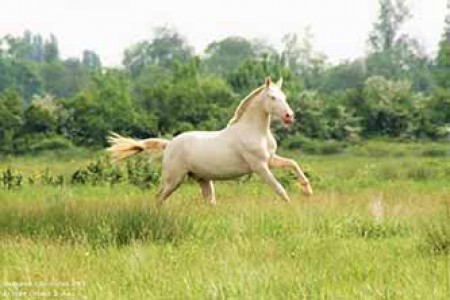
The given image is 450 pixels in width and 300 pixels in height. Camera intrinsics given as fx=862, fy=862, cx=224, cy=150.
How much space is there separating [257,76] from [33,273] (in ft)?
171

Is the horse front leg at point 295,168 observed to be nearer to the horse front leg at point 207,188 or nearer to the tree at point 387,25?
the horse front leg at point 207,188

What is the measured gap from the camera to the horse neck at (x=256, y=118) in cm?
1200

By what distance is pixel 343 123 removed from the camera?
5044 centimetres

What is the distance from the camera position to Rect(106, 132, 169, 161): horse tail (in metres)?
13.5

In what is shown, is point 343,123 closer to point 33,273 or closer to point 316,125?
point 316,125

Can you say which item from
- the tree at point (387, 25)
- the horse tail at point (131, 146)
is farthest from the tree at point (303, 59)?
the horse tail at point (131, 146)

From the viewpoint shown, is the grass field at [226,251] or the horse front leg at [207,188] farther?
the horse front leg at [207,188]

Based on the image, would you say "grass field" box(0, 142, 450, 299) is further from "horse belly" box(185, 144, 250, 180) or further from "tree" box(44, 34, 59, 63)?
"tree" box(44, 34, 59, 63)

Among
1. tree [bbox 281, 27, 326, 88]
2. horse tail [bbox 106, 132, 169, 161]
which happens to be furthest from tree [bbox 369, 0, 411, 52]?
horse tail [bbox 106, 132, 169, 161]

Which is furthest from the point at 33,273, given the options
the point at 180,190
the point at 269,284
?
the point at 180,190

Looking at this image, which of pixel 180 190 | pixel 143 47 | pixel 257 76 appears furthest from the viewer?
pixel 143 47

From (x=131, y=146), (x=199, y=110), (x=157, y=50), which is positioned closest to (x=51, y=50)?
(x=157, y=50)

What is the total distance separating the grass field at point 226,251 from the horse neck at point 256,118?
4.52 feet

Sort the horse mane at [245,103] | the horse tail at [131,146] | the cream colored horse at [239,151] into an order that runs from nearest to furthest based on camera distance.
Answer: the cream colored horse at [239,151]
the horse mane at [245,103]
the horse tail at [131,146]
